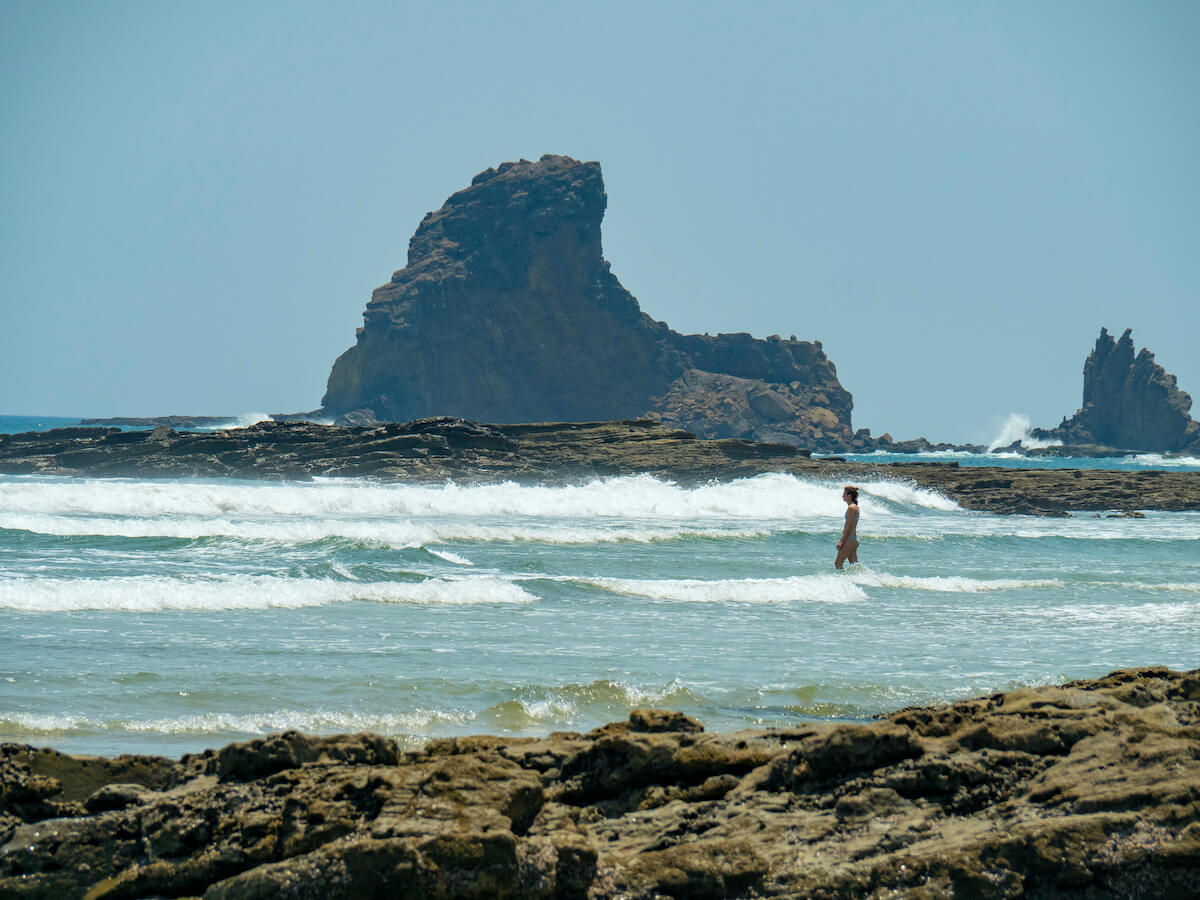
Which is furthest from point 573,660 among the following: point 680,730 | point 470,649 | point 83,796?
point 83,796

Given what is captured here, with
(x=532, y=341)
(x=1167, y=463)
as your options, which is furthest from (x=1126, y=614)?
(x=532, y=341)

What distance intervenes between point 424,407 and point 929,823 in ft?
446

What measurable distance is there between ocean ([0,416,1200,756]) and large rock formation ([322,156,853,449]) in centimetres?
11694

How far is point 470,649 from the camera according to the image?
31.6 feet

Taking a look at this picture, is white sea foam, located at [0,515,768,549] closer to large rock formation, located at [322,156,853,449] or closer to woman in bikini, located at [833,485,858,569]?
woman in bikini, located at [833,485,858,569]

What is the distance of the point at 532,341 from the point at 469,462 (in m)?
99.5

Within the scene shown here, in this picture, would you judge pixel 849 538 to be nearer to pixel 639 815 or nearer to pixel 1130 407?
pixel 639 815

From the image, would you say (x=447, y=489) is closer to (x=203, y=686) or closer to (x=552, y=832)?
(x=203, y=686)

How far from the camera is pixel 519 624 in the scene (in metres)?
11.3

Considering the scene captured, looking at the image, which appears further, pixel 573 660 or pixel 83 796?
pixel 573 660

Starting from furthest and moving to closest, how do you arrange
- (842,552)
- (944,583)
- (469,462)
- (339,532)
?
(469,462), (339,532), (842,552), (944,583)

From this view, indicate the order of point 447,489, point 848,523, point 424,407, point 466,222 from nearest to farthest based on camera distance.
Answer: point 848,523
point 447,489
point 424,407
point 466,222

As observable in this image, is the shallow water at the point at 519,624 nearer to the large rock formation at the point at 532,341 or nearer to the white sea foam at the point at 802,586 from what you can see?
the white sea foam at the point at 802,586

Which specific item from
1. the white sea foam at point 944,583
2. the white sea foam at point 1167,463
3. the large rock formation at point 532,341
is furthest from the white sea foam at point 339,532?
the large rock formation at point 532,341
